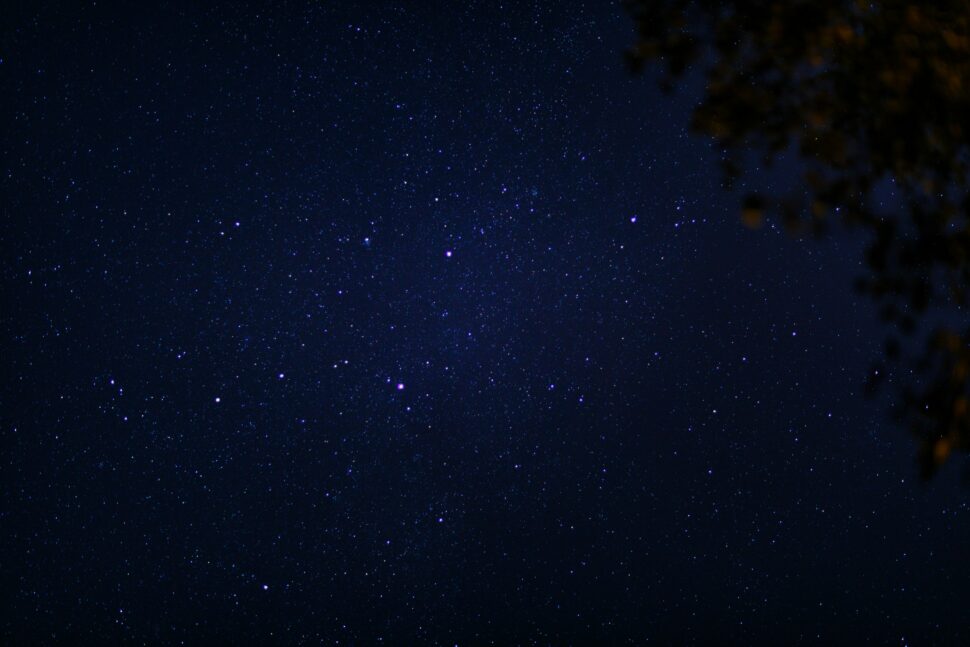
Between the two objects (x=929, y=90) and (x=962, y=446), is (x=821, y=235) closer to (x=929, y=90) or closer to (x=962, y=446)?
(x=929, y=90)

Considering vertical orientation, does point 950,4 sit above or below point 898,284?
above

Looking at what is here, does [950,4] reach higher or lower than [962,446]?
higher

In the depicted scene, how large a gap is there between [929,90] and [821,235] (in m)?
0.26

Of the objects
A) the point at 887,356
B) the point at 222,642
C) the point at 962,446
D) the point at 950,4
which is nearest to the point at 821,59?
the point at 950,4

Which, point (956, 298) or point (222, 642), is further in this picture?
point (222, 642)

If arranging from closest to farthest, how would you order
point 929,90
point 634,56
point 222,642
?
point 929,90 → point 634,56 → point 222,642

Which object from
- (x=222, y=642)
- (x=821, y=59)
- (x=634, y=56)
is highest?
(x=222, y=642)

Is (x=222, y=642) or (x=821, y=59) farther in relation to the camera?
(x=222, y=642)

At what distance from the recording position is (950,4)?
47.4 inches

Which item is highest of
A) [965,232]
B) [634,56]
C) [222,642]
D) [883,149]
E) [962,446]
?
[222,642]

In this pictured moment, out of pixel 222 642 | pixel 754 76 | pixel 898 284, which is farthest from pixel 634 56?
pixel 222 642

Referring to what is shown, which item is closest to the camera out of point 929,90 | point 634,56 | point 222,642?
point 929,90

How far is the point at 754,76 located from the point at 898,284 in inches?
15.6

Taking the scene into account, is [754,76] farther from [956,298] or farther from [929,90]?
[956,298]
